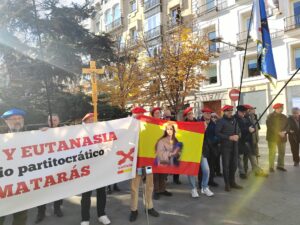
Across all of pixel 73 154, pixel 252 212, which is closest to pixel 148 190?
pixel 73 154

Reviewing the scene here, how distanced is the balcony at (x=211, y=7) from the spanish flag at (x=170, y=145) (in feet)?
78.9

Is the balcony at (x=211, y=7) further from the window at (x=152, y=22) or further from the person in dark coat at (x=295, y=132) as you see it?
the person in dark coat at (x=295, y=132)

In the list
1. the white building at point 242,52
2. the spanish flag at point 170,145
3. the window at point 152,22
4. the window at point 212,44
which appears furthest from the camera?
the window at point 152,22

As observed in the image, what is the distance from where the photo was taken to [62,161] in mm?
A: 4648

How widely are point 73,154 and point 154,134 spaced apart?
1.46 metres

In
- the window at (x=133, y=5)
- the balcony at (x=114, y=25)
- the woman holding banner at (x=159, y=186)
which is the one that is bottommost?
the woman holding banner at (x=159, y=186)

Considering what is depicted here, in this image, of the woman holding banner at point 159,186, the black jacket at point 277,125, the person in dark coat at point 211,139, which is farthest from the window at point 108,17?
the woman holding banner at point 159,186

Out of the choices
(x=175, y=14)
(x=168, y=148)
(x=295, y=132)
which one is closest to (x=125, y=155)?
(x=168, y=148)

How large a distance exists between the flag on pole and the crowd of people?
43.7 inches

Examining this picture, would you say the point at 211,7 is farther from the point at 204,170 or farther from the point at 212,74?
the point at 204,170

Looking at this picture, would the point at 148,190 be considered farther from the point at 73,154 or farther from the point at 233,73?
the point at 233,73

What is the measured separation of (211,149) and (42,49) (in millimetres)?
8916

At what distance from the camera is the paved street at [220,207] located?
5152mm

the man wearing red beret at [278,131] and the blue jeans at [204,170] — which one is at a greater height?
the man wearing red beret at [278,131]
